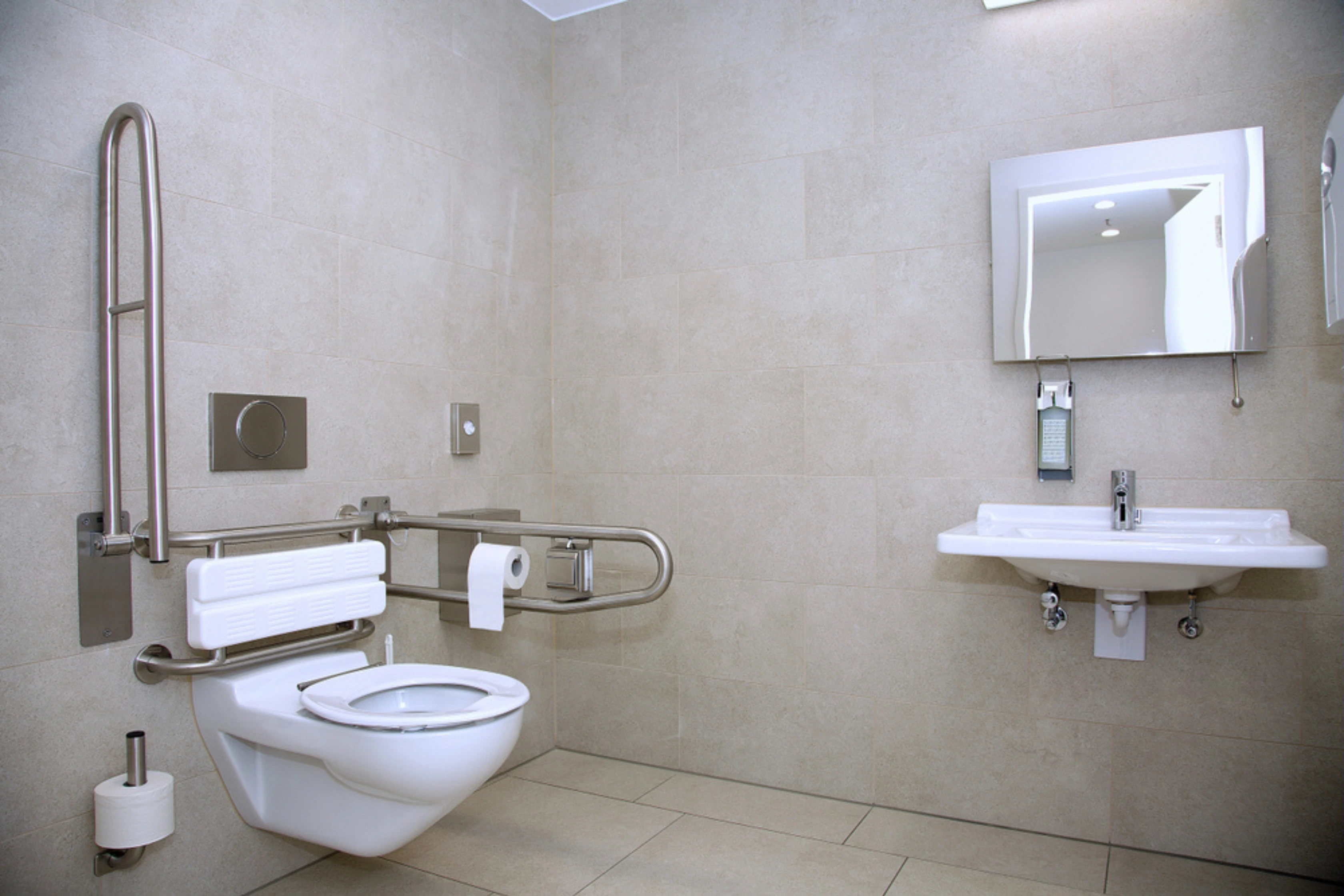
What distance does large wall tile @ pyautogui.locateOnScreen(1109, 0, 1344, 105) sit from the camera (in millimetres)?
1953

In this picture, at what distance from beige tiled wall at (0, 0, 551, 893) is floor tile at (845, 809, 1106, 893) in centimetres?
113

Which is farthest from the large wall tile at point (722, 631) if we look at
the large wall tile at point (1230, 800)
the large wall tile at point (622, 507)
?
the large wall tile at point (1230, 800)

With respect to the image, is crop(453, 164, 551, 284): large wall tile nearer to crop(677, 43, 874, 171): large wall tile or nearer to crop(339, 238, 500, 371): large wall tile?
crop(339, 238, 500, 371): large wall tile

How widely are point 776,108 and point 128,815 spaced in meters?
2.28

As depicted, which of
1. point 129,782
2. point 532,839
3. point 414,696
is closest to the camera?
point 129,782

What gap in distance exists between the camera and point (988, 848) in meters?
2.12

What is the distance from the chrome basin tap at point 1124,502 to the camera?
204 centimetres

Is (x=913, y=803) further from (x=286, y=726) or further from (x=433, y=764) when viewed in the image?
(x=286, y=726)

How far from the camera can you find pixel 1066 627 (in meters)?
2.17

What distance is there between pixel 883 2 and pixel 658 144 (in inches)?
29.5

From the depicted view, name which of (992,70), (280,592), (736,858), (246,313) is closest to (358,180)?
(246,313)

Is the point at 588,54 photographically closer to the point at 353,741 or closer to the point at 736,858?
the point at 353,741

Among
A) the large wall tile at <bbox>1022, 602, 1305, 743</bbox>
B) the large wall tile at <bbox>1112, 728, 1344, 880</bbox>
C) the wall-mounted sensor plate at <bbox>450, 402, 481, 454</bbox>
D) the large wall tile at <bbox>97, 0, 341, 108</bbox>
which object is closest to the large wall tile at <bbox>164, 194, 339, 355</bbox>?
the large wall tile at <bbox>97, 0, 341, 108</bbox>

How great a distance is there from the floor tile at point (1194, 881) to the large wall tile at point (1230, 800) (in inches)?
1.1
